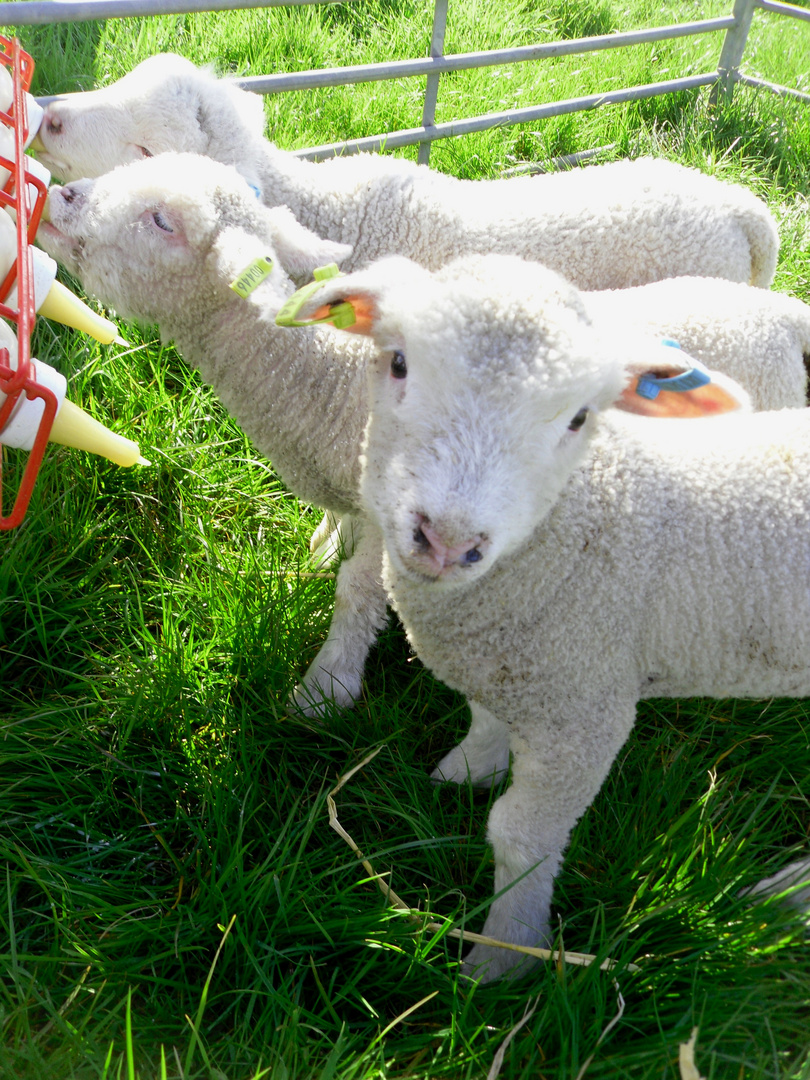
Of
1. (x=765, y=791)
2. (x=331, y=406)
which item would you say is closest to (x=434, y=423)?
(x=331, y=406)

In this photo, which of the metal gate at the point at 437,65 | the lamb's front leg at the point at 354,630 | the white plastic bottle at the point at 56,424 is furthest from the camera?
the metal gate at the point at 437,65

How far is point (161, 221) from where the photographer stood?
2.21m

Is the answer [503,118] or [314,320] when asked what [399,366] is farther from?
[503,118]

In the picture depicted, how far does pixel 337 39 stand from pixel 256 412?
3.58m

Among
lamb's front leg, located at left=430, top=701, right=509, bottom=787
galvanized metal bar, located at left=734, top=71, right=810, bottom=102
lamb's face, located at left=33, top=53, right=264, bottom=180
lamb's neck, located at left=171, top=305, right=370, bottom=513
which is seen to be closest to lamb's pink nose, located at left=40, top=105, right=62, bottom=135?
lamb's face, located at left=33, top=53, right=264, bottom=180

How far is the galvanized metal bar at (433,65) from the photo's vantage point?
3.82m

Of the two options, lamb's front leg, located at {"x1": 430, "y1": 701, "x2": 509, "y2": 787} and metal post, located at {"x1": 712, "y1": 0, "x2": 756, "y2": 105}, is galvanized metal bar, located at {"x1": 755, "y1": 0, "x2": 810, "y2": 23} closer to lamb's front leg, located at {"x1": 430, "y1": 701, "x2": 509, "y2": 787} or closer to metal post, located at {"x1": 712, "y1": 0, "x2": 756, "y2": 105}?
metal post, located at {"x1": 712, "y1": 0, "x2": 756, "y2": 105}

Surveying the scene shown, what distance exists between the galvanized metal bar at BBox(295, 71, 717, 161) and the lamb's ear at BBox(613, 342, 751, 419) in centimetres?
254

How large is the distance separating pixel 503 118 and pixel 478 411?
12.5ft

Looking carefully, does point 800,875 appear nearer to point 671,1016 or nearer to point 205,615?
point 671,1016

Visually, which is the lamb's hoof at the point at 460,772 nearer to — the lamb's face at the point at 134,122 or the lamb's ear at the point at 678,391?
the lamb's ear at the point at 678,391

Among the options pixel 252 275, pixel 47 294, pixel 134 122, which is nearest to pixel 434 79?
pixel 134 122

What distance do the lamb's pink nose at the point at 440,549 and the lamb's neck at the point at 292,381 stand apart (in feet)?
3.15

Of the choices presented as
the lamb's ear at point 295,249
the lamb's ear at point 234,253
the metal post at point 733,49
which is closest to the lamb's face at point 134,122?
the lamb's ear at point 295,249
